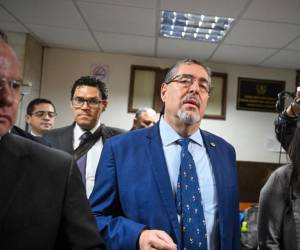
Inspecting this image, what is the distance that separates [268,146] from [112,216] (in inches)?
148

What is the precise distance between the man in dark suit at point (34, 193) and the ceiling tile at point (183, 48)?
3.00 m

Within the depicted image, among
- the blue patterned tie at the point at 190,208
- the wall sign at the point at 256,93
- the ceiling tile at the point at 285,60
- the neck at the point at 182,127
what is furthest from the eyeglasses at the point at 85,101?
the wall sign at the point at 256,93

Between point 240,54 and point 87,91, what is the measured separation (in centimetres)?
255

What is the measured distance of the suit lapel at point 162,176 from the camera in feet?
3.60

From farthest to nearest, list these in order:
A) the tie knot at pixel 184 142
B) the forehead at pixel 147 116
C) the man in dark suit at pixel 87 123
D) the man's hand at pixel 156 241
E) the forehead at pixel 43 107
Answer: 1. the forehead at pixel 147 116
2. the forehead at pixel 43 107
3. the man in dark suit at pixel 87 123
4. the tie knot at pixel 184 142
5. the man's hand at pixel 156 241

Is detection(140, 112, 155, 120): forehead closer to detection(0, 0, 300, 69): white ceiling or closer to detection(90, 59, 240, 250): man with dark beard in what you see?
detection(0, 0, 300, 69): white ceiling

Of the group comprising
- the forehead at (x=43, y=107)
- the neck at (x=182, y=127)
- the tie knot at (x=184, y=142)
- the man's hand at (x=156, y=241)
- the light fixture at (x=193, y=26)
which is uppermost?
the light fixture at (x=193, y=26)

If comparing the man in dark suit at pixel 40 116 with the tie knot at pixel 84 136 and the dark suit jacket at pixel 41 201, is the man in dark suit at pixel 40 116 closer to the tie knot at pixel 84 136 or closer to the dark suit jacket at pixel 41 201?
the tie knot at pixel 84 136

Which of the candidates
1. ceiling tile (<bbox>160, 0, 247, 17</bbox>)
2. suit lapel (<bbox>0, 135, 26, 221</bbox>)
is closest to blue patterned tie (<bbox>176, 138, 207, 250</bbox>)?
suit lapel (<bbox>0, 135, 26, 221</bbox>)

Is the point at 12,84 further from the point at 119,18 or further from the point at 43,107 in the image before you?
the point at 119,18

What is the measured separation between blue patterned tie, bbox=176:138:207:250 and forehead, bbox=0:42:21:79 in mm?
702

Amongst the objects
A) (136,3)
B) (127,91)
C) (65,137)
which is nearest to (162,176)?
(65,137)

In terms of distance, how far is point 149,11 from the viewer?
2.80m

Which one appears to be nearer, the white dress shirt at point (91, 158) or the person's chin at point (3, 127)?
the person's chin at point (3, 127)
